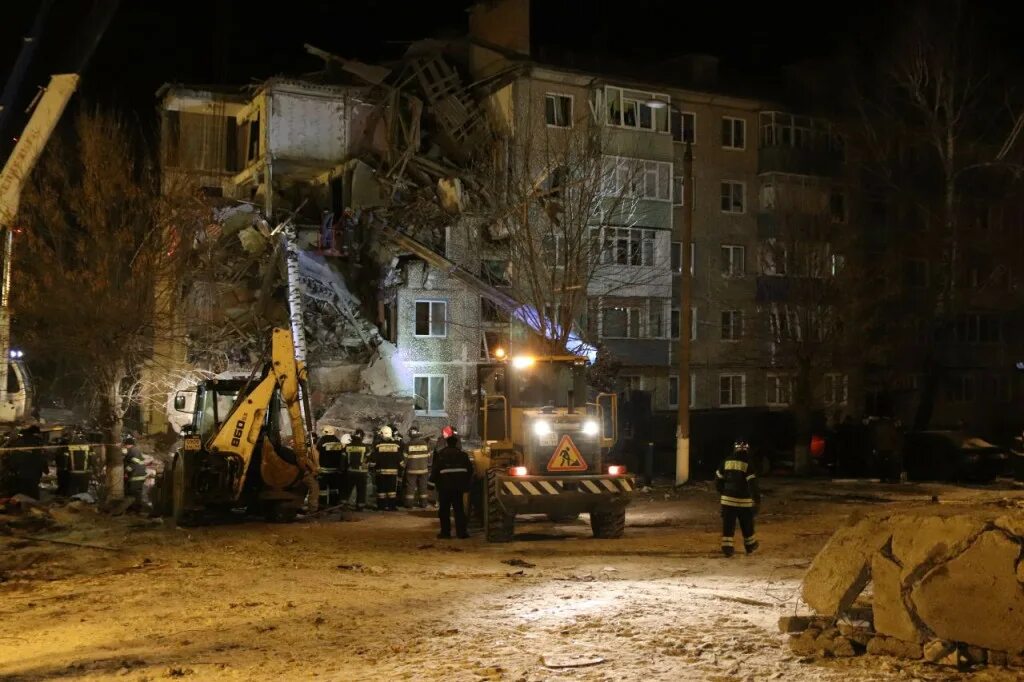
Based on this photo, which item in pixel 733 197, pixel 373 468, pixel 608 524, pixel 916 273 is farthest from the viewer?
pixel 916 273

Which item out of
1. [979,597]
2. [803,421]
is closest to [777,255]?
[803,421]

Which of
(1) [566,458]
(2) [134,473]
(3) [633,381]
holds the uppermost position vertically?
(3) [633,381]

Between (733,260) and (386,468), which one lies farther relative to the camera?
(733,260)

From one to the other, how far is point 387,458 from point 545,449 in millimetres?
4891

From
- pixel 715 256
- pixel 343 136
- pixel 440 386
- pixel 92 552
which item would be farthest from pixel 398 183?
pixel 92 552

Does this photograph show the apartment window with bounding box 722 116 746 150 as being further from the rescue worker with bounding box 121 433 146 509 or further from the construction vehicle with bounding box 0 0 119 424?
the construction vehicle with bounding box 0 0 119 424

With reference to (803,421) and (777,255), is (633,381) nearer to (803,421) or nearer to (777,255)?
(777,255)

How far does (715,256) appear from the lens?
40.6 meters

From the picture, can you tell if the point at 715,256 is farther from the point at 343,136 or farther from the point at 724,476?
the point at 724,476

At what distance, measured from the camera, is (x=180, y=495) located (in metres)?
17.2

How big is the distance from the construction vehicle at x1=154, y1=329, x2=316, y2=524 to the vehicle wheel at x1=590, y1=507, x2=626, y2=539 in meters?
5.28

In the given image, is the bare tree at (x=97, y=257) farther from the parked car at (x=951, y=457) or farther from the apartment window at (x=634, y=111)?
the apartment window at (x=634, y=111)

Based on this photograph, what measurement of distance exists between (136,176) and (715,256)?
976 inches

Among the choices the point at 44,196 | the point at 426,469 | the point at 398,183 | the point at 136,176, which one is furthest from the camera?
the point at 398,183
